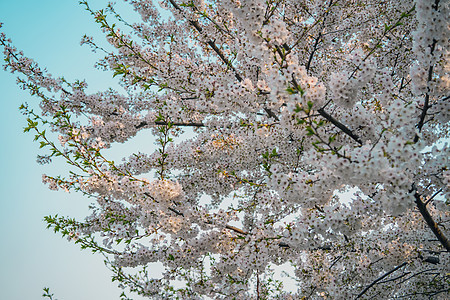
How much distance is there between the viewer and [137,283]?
685 cm

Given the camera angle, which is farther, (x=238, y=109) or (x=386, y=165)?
(x=238, y=109)

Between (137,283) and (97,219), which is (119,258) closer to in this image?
(137,283)

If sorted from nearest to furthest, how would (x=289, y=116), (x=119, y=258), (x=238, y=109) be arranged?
(x=289, y=116)
(x=238, y=109)
(x=119, y=258)

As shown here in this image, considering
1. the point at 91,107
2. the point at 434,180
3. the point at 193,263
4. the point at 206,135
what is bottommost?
the point at 434,180

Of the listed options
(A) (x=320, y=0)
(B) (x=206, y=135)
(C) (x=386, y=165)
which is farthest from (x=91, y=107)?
(C) (x=386, y=165)

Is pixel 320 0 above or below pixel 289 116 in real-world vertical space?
above

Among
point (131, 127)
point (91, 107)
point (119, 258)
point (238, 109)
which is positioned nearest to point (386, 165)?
point (238, 109)

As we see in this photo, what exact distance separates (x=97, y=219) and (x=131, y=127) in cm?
302

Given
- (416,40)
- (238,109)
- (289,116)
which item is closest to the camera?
(416,40)

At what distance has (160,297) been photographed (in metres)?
6.86

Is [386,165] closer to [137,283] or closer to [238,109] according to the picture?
[238,109]

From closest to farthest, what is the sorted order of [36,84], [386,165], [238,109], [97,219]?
[386,165]
[238,109]
[97,219]
[36,84]

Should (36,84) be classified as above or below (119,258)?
above

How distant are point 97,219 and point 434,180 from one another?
667 centimetres
